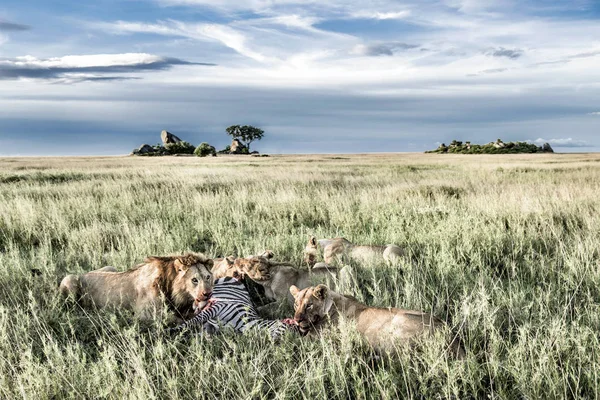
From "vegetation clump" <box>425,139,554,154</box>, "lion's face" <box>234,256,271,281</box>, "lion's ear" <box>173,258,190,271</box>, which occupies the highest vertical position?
"vegetation clump" <box>425,139,554,154</box>

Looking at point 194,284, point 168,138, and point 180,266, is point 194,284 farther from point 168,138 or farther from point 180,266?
point 168,138

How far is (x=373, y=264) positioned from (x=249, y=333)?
9.18 ft

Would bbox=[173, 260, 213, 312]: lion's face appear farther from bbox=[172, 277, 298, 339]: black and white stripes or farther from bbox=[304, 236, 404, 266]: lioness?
bbox=[304, 236, 404, 266]: lioness

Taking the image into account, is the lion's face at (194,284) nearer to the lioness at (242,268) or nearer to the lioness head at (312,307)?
the lioness at (242,268)

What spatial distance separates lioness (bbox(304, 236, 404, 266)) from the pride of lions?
14 millimetres

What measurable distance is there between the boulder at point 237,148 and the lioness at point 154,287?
334 feet

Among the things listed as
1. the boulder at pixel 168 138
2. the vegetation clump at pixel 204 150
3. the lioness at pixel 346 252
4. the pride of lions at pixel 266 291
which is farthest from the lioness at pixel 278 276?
the boulder at pixel 168 138

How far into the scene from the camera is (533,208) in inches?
424

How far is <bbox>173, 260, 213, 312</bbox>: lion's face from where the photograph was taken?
4711 millimetres

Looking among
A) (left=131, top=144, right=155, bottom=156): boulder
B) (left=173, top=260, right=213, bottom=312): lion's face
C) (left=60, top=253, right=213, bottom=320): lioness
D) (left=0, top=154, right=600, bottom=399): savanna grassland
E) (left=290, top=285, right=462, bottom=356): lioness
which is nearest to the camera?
(left=0, top=154, right=600, bottom=399): savanna grassland

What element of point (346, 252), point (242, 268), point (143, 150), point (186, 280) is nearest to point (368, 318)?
point (186, 280)

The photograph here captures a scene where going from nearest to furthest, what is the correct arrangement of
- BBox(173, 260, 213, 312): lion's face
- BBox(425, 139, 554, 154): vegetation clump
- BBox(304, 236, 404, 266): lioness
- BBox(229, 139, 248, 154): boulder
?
BBox(173, 260, 213, 312): lion's face
BBox(304, 236, 404, 266): lioness
BBox(425, 139, 554, 154): vegetation clump
BBox(229, 139, 248, 154): boulder

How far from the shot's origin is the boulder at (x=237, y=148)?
350ft

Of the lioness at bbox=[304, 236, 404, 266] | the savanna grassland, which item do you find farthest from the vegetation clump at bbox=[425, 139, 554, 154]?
the lioness at bbox=[304, 236, 404, 266]
